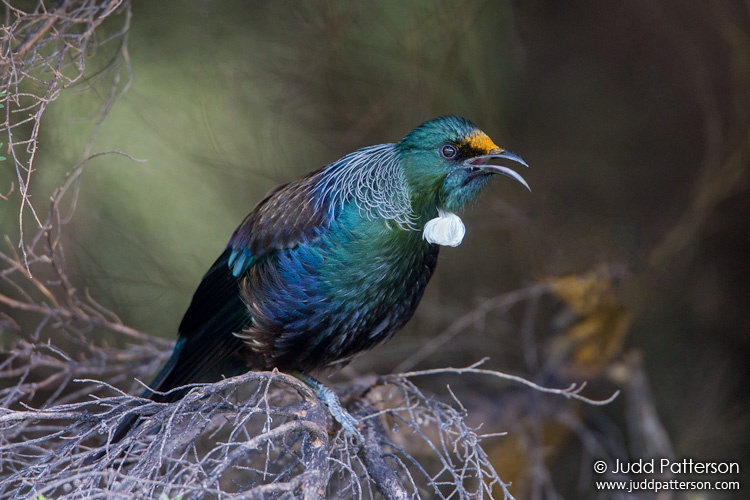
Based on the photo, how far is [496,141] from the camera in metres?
4.48

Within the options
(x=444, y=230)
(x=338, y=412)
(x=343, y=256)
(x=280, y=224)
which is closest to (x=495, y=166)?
(x=444, y=230)

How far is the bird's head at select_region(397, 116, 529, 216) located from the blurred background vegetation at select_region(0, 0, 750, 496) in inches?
59.5

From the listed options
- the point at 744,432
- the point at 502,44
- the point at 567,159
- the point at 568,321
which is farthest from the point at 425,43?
the point at 744,432

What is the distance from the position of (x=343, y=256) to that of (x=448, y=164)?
0.46 meters

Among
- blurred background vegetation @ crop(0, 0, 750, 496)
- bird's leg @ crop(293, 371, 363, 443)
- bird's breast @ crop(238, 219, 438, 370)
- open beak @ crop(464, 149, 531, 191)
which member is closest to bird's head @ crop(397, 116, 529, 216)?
open beak @ crop(464, 149, 531, 191)

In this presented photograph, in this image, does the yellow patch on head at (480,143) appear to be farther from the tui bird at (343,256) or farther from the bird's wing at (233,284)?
the bird's wing at (233,284)

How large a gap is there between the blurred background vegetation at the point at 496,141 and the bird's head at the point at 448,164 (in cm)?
151

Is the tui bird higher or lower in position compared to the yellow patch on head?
lower

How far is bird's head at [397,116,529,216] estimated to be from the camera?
2.68m

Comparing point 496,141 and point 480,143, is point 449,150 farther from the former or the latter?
point 496,141

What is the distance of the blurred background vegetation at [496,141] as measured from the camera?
4242 millimetres

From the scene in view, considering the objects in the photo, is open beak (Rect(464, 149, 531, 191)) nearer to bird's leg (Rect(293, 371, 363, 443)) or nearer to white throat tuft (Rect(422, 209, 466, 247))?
white throat tuft (Rect(422, 209, 466, 247))

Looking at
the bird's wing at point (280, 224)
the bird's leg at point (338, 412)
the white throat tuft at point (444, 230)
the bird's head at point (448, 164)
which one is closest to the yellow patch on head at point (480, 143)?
the bird's head at point (448, 164)

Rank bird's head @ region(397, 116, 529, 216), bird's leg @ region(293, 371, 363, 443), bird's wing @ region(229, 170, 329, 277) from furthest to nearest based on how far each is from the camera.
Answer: bird's wing @ region(229, 170, 329, 277) < bird's head @ region(397, 116, 529, 216) < bird's leg @ region(293, 371, 363, 443)
